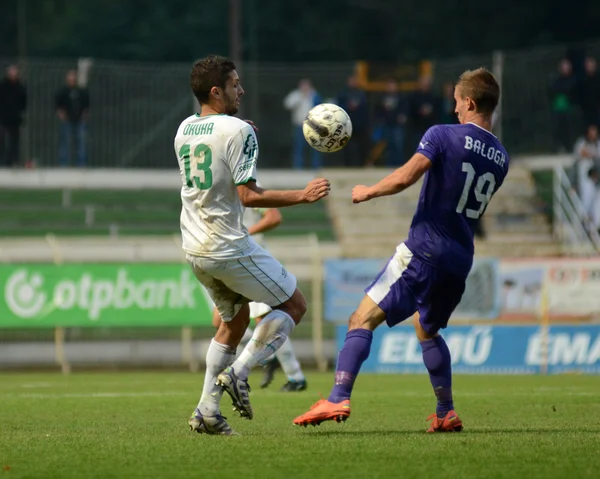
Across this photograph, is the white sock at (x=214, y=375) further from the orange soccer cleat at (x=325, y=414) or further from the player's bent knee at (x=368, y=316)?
the player's bent knee at (x=368, y=316)

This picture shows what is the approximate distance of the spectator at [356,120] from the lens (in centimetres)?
2775

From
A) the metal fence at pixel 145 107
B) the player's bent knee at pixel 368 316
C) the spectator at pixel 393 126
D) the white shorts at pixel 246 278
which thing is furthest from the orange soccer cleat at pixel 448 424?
the spectator at pixel 393 126

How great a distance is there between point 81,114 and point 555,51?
9694mm

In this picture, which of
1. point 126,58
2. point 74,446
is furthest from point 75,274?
point 126,58

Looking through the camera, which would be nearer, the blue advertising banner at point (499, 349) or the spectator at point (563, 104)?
the blue advertising banner at point (499, 349)

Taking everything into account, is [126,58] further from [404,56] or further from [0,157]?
[0,157]

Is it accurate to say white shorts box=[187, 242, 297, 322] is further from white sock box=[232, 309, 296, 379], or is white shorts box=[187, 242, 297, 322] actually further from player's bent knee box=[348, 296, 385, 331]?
player's bent knee box=[348, 296, 385, 331]

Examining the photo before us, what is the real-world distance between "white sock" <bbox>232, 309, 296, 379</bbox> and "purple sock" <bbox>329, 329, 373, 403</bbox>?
16.6 inches

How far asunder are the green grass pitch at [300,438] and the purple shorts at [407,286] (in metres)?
0.80

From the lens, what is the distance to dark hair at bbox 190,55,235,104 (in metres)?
8.41

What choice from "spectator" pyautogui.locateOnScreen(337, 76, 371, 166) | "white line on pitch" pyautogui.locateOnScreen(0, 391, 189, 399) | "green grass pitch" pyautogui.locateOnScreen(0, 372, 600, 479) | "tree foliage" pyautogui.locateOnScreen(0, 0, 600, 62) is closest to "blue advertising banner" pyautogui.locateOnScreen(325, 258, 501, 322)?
"green grass pitch" pyautogui.locateOnScreen(0, 372, 600, 479)

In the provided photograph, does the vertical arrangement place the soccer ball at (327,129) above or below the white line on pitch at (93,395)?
above

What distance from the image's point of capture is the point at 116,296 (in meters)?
19.5

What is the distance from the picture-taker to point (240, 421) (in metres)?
9.84
